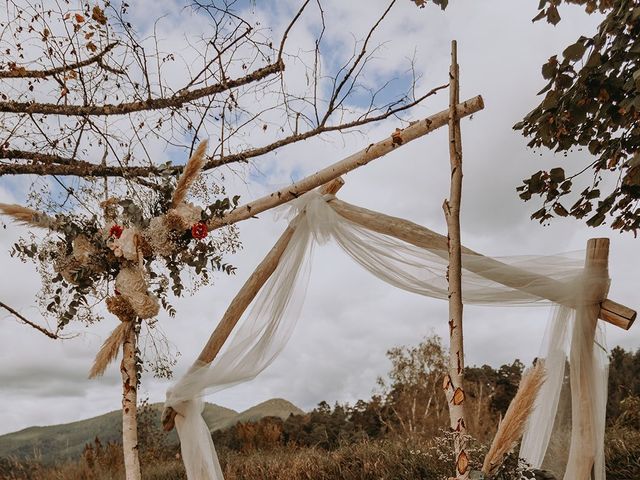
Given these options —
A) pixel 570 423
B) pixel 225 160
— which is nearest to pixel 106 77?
pixel 225 160

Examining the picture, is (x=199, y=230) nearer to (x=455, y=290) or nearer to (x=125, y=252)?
(x=125, y=252)

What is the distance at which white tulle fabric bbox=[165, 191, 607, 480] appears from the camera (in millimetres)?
3789

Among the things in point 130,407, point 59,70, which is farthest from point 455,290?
point 59,70

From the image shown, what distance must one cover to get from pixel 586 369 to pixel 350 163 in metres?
1.91

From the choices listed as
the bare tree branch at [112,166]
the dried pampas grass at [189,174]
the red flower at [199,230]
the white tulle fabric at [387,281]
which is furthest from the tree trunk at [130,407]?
the bare tree branch at [112,166]

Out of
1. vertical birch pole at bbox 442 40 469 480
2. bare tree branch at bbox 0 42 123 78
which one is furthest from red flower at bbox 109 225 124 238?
vertical birch pole at bbox 442 40 469 480

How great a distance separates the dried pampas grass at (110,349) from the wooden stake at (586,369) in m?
2.77

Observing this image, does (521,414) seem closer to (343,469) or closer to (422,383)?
(343,469)

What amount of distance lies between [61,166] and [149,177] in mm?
675

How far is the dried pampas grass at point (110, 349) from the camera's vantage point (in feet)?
13.1

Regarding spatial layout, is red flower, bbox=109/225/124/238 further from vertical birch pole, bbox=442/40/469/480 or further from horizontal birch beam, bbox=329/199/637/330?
vertical birch pole, bbox=442/40/469/480

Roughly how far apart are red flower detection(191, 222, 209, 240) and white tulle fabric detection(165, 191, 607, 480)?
0.60 metres

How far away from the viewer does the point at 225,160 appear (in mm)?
5219

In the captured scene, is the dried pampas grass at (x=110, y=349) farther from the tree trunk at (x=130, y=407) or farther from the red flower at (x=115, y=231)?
the red flower at (x=115, y=231)
